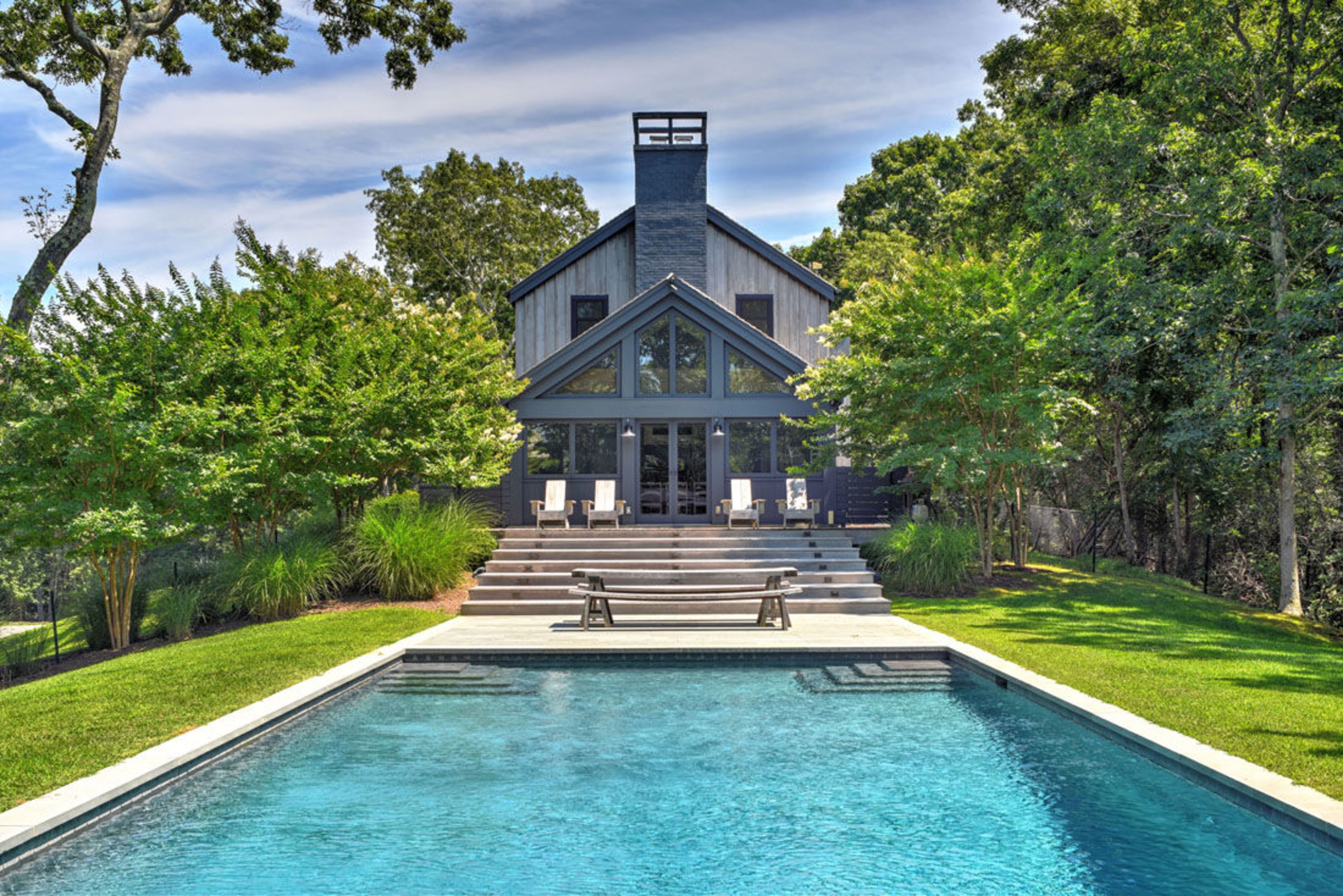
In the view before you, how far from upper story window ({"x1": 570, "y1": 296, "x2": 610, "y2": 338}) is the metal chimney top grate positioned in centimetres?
414

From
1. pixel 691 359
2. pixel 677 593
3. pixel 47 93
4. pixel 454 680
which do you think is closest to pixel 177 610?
pixel 454 680

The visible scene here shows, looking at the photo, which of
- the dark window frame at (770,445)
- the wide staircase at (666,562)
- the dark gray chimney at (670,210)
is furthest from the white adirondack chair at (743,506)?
the dark gray chimney at (670,210)

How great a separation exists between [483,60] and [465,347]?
288 inches

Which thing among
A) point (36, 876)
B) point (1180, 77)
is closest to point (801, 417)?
point (1180, 77)

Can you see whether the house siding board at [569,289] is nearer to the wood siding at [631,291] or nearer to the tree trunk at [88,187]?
the wood siding at [631,291]

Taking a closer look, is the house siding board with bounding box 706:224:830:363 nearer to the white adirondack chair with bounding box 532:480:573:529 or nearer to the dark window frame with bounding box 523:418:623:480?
the dark window frame with bounding box 523:418:623:480

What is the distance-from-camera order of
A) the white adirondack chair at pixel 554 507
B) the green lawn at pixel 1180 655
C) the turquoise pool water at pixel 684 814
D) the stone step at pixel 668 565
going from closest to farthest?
1. the turquoise pool water at pixel 684 814
2. the green lawn at pixel 1180 655
3. the stone step at pixel 668 565
4. the white adirondack chair at pixel 554 507

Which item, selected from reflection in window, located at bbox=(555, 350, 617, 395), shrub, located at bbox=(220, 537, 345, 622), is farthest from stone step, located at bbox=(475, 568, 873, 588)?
reflection in window, located at bbox=(555, 350, 617, 395)

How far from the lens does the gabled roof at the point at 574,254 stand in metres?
22.8

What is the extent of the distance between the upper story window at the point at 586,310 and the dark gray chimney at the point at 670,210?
1082mm

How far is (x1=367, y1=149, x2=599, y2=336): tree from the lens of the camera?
33.2 meters

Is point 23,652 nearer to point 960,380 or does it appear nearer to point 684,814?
point 684,814

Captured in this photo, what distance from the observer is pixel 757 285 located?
22.8 metres

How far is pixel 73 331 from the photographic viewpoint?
1220cm
